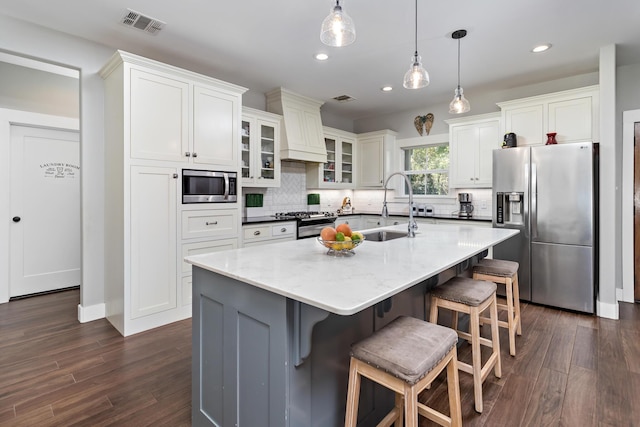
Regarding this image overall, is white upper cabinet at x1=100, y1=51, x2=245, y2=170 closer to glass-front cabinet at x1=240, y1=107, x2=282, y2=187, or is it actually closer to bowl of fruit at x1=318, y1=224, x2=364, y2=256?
glass-front cabinet at x1=240, y1=107, x2=282, y2=187

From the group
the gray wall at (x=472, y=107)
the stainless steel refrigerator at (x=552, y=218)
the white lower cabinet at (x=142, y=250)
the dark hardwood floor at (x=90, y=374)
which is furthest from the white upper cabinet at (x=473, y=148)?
the dark hardwood floor at (x=90, y=374)

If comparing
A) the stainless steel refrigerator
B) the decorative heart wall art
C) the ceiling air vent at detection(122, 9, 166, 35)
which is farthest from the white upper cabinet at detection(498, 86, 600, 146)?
the ceiling air vent at detection(122, 9, 166, 35)

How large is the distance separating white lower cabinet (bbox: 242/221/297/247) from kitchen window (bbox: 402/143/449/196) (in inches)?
94.3

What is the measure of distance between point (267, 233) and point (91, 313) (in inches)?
76.3

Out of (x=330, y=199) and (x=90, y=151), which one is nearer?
(x=90, y=151)

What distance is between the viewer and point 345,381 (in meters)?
1.49

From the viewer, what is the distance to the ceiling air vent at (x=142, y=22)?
8.46 feet

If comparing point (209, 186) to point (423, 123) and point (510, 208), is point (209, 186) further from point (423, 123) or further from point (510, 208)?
point (423, 123)

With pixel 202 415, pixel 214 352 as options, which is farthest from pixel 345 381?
pixel 202 415

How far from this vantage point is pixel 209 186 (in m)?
3.32

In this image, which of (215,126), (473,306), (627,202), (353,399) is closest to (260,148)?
(215,126)

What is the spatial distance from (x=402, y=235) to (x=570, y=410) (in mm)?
1485

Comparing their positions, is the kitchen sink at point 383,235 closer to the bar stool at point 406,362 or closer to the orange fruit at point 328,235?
the orange fruit at point 328,235

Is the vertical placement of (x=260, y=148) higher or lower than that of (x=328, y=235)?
higher
